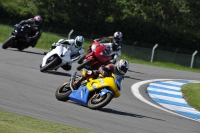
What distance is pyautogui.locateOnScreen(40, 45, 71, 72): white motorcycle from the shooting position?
58.3 ft

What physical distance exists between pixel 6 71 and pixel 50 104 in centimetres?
503

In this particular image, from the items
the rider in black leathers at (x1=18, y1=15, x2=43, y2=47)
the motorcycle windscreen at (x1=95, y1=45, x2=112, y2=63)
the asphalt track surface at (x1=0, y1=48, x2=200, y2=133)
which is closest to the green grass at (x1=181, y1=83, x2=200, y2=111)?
the asphalt track surface at (x1=0, y1=48, x2=200, y2=133)

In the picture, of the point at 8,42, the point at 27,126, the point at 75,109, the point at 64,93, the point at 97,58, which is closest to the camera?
the point at 27,126

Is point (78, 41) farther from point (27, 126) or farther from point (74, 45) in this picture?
point (27, 126)

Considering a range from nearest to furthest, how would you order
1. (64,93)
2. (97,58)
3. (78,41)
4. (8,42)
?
(64,93)
(78,41)
(97,58)
(8,42)

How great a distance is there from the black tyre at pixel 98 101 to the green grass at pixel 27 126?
255cm

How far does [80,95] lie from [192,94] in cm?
653

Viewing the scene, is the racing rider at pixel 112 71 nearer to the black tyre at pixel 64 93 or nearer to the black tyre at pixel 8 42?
the black tyre at pixel 64 93

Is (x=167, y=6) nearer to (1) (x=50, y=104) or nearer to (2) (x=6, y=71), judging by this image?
(2) (x=6, y=71)

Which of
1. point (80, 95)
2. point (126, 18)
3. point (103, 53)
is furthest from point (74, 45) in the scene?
point (126, 18)

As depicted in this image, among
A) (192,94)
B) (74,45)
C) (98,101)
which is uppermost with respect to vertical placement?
(74,45)

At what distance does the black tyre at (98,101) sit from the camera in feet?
39.5

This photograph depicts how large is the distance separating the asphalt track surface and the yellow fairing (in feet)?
1.39

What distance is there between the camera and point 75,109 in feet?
39.1
